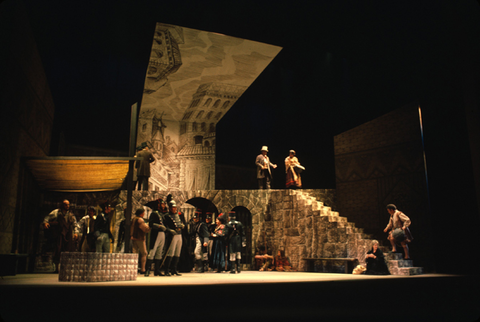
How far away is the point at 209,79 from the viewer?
14695 millimetres

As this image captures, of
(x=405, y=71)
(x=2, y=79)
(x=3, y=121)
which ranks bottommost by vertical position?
(x=3, y=121)

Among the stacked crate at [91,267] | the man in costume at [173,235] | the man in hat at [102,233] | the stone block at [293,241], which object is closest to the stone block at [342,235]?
the stone block at [293,241]

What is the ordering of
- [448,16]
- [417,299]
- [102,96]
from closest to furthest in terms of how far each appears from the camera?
[417,299] < [448,16] < [102,96]

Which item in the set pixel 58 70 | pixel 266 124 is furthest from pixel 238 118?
pixel 58 70

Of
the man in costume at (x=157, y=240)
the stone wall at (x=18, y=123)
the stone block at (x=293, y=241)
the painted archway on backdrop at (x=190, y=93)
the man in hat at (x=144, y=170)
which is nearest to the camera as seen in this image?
the stone wall at (x=18, y=123)

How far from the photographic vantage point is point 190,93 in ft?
52.2

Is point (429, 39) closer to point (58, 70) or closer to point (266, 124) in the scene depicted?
point (266, 124)

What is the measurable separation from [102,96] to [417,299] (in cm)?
1463

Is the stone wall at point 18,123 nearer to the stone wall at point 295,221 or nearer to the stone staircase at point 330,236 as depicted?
the stone wall at point 295,221

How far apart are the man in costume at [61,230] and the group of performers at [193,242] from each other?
6.58 ft

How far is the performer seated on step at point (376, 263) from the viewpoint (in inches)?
375

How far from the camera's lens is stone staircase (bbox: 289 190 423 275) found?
1089 centimetres

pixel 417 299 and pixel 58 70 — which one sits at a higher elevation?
pixel 58 70

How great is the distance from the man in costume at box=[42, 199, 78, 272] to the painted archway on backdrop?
19.6ft
